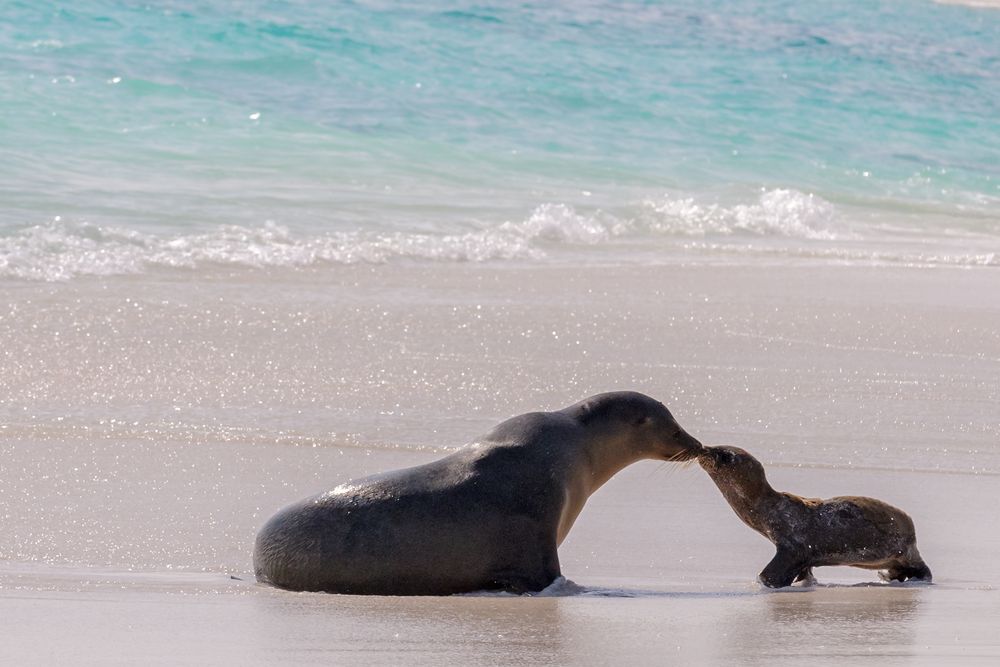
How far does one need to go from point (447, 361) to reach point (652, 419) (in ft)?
7.06

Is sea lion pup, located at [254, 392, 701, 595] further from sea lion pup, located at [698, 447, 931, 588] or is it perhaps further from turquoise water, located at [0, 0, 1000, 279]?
turquoise water, located at [0, 0, 1000, 279]

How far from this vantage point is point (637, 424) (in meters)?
5.00

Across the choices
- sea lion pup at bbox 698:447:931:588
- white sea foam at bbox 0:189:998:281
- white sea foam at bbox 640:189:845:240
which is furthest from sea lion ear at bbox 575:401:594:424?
white sea foam at bbox 640:189:845:240

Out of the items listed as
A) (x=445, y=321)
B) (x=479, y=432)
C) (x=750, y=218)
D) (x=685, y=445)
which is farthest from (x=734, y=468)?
(x=750, y=218)

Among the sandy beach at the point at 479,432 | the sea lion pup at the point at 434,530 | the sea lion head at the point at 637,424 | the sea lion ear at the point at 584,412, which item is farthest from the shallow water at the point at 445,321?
the sea lion ear at the point at 584,412

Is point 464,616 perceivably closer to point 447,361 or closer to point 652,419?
point 652,419

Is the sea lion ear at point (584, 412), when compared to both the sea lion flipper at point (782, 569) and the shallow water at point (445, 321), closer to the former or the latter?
the shallow water at point (445, 321)

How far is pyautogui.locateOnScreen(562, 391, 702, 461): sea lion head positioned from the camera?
4.93 metres

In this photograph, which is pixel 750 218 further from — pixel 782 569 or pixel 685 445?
pixel 782 569

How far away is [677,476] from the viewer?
5703 mm

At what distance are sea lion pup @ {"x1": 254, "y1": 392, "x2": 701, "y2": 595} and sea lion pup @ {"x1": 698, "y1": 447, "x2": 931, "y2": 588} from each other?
63cm

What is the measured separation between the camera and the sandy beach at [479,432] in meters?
3.54

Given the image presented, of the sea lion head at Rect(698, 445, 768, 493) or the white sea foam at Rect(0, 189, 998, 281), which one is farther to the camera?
the white sea foam at Rect(0, 189, 998, 281)

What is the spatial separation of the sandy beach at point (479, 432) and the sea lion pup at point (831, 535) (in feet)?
0.33
